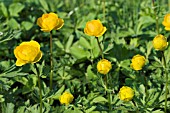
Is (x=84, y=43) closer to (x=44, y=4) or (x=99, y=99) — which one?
(x=99, y=99)

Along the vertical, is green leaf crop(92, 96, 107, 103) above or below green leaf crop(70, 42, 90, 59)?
below

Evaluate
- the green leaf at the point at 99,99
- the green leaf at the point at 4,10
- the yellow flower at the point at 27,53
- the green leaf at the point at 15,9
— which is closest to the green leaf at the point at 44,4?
the green leaf at the point at 15,9

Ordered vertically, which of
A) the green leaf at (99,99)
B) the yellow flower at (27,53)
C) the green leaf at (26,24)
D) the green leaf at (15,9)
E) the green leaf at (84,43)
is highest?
the green leaf at (15,9)

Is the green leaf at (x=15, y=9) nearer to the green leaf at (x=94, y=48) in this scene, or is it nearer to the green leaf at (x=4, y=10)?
the green leaf at (x=4, y=10)

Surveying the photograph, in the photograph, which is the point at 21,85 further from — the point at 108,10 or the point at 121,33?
the point at 108,10

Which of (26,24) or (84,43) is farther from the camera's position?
(26,24)

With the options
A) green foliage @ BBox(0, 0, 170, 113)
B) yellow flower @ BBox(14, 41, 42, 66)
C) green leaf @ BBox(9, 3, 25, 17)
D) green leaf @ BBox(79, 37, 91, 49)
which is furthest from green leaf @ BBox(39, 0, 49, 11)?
→ yellow flower @ BBox(14, 41, 42, 66)

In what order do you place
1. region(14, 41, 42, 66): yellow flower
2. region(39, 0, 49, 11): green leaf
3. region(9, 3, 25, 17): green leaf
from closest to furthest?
region(14, 41, 42, 66): yellow flower → region(9, 3, 25, 17): green leaf → region(39, 0, 49, 11): green leaf

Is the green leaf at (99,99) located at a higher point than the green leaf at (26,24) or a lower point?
lower

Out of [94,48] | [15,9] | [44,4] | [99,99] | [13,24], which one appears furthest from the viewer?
[44,4]

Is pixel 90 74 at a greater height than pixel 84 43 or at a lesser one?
lesser

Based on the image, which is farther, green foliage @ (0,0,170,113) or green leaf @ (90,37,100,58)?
green leaf @ (90,37,100,58)

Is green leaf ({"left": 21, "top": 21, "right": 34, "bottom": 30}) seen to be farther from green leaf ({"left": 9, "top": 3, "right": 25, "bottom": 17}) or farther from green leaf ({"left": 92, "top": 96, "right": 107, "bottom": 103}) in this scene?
green leaf ({"left": 92, "top": 96, "right": 107, "bottom": 103})

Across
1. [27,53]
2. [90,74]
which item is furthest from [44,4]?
[27,53]
